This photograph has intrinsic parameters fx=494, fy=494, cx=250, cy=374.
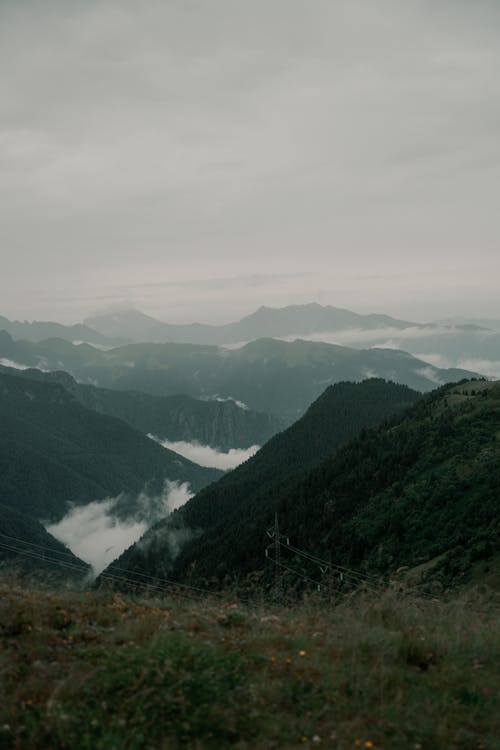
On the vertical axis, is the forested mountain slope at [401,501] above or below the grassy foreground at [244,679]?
below

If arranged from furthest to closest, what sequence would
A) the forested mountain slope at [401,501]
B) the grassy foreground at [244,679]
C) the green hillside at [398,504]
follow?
the forested mountain slope at [401,501] < the green hillside at [398,504] < the grassy foreground at [244,679]

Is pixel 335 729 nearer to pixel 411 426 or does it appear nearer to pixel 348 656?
pixel 348 656

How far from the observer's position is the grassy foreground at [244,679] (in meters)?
6.32

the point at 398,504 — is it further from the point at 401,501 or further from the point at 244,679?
the point at 244,679

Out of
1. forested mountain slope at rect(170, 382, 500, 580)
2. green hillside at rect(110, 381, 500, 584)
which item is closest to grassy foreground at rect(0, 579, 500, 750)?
green hillside at rect(110, 381, 500, 584)

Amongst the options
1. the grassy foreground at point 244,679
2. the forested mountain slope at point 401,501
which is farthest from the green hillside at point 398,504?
the grassy foreground at point 244,679

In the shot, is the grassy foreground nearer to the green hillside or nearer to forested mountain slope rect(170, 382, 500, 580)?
the green hillside

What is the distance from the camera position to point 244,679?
24.7 feet

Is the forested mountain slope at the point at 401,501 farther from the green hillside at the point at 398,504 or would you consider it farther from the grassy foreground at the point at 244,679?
the grassy foreground at the point at 244,679

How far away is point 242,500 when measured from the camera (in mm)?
167125

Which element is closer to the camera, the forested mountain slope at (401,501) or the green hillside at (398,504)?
the green hillside at (398,504)

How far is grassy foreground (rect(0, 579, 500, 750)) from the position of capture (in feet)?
20.7

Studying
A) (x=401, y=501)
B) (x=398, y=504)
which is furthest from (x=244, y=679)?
(x=401, y=501)

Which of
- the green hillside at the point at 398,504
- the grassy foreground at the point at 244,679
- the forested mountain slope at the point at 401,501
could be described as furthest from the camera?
the forested mountain slope at the point at 401,501
